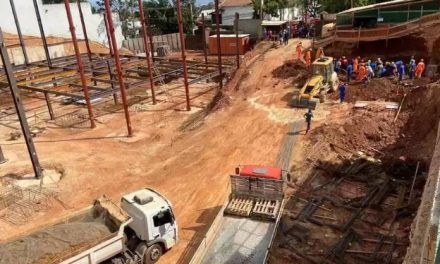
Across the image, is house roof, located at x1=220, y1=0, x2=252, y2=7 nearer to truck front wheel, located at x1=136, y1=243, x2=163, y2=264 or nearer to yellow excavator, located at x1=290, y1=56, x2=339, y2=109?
yellow excavator, located at x1=290, y1=56, x2=339, y2=109

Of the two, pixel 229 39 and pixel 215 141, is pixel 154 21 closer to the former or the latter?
pixel 229 39

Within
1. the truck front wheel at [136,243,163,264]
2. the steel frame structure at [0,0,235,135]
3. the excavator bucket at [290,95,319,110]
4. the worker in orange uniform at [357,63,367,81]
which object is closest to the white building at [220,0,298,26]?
the steel frame structure at [0,0,235,135]

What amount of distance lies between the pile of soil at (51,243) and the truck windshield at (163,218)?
155cm

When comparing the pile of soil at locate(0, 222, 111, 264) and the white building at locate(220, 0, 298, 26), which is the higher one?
the white building at locate(220, 0, 298, 26)

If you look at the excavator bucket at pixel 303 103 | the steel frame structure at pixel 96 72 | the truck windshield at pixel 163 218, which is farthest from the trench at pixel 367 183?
the steel frame structure at pixel 96 72

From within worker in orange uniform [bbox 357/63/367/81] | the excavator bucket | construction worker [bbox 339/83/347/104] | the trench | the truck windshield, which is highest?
worker in orange uniform [bbox 357/63/367/81]

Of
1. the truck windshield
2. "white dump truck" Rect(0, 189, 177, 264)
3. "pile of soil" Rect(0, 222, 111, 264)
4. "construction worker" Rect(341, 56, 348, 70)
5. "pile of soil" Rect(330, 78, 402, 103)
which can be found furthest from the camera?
"construction worker" Rect(341, 56, 348, 70)

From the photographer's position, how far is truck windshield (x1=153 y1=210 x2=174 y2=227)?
11957 millimetres

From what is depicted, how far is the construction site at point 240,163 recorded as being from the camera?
39.0ft

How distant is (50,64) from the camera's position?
32188 mm

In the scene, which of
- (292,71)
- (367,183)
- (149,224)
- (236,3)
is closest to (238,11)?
(236,3)

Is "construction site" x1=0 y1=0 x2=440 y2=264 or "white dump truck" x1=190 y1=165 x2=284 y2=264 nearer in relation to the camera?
"white dump truck" x1=190 y1=165 x2=284 y2=264

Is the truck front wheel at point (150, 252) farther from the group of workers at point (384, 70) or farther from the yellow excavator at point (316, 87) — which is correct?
the group of workers at point (384, 70)

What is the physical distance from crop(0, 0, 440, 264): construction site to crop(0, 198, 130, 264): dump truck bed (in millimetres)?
45
